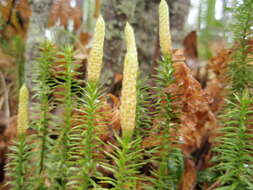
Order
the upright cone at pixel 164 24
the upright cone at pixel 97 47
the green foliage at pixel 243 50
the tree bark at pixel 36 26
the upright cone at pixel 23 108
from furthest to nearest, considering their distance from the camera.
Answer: the tree bark at pixel 36 26 → the green foliage at pixel 243 50 → the upright cone at pixel 23 108 → the upright cone at pixel 164 24 → the upright cone at pixel 97 47

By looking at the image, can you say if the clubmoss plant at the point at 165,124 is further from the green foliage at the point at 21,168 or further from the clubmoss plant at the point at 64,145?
the green foliage at the point at 21,168

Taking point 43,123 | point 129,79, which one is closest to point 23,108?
Answer: point 43,123

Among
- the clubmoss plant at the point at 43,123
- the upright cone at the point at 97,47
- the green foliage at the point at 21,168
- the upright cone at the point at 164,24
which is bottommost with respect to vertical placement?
the green foliage at the point at 21,168

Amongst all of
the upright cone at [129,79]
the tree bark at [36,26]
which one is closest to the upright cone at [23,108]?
the upright cone at [129,79]

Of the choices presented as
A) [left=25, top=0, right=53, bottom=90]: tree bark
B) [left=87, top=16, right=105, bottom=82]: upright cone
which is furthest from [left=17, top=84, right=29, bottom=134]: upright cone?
[left=25, top=0, right=53, bottom=90]: tree bark

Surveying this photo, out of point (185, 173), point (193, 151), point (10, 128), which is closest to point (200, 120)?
point (193, 151)

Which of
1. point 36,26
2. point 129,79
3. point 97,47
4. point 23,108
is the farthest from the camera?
point 36,26

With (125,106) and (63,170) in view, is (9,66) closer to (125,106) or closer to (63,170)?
(63,170)

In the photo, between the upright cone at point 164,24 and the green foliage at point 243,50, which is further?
the green foliage at point 243,50

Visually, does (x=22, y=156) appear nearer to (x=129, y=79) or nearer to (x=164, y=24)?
(x=129, y=79)

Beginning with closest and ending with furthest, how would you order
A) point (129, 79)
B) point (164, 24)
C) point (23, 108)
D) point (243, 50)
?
point (129, 79) → point (164, 24) → point (23, 108) → point (243, 50)

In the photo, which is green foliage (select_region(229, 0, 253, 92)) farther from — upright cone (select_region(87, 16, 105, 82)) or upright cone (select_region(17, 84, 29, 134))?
upright cone (select_region(17, 84, 29, 134))
